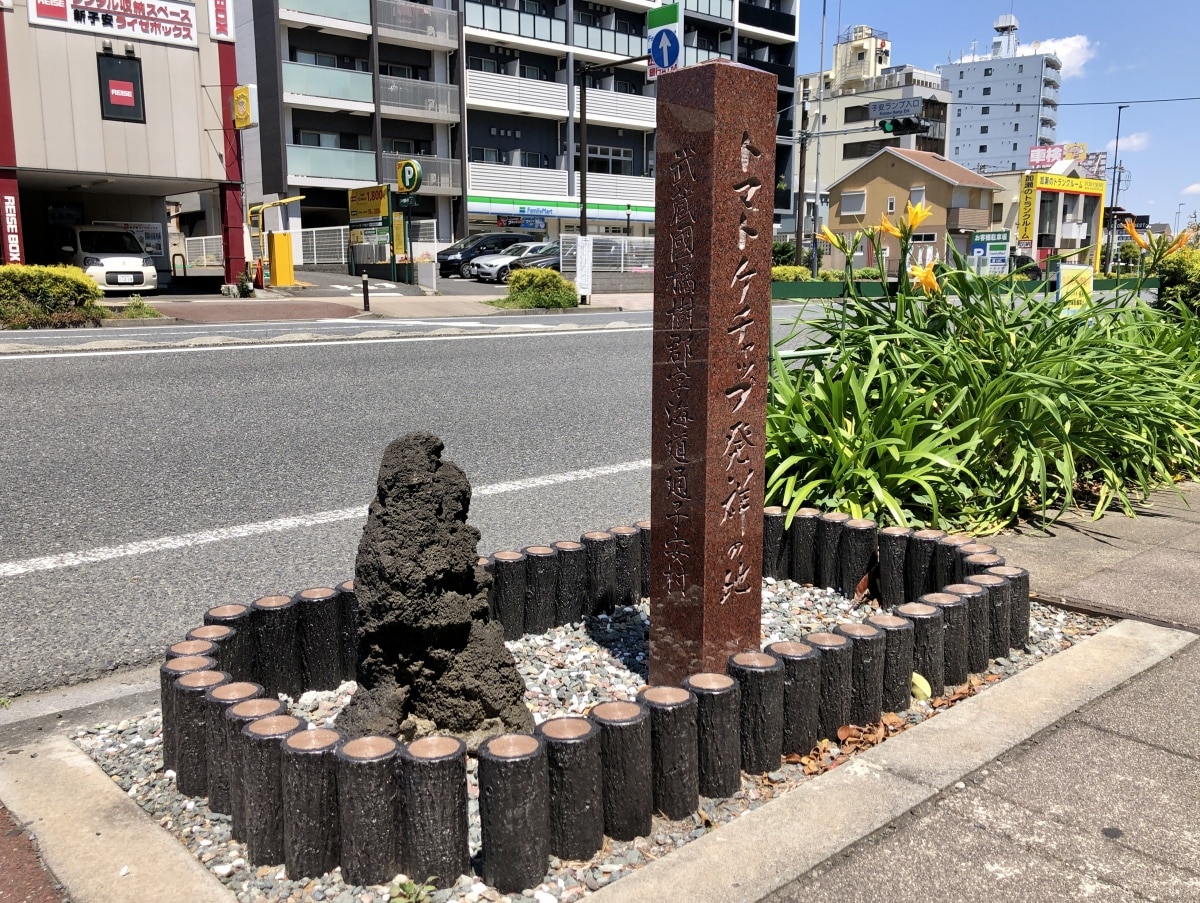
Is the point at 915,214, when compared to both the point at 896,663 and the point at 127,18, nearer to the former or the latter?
the point at 896,663

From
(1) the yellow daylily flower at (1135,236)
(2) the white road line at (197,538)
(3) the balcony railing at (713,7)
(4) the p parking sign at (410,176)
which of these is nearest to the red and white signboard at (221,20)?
(4) the p parking sign at (410,176)

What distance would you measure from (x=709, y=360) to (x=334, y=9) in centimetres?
3714

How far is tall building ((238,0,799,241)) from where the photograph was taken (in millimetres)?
35344

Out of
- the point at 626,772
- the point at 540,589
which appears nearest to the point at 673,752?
the point at 626,772

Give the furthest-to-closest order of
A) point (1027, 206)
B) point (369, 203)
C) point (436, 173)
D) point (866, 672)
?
point (1027, 206) → point (436, 173) → point (369, 203) → point (866, 672)

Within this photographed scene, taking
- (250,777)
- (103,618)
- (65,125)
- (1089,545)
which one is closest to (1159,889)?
(250,777)

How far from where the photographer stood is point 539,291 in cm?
2488

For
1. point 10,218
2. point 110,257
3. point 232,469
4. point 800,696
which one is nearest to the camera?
point 800,696

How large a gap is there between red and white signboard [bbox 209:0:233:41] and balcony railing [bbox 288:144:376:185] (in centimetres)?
805

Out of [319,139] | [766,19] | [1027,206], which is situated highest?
[766,19]

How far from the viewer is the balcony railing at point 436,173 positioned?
37.6 m

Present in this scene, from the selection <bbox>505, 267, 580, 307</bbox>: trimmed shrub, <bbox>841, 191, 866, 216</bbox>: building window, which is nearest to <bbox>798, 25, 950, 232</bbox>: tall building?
<bbox>841, 191, 866, 216</bbox>: building window

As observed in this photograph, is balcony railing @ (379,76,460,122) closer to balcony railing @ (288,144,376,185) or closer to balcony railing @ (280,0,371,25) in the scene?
balcony railing @ (288,144,376,185)

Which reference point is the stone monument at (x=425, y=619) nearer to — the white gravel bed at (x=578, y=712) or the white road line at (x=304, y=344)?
the white gravel bed at (x=578, y=712)
